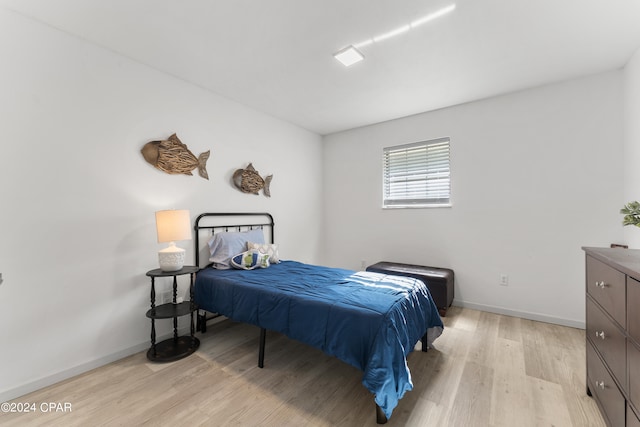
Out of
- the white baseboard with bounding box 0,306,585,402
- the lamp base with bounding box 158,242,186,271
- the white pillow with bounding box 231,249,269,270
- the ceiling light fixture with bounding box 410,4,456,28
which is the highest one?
the ceiling light fixture with bounding box 410,4,456,28

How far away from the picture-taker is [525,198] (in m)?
2.93

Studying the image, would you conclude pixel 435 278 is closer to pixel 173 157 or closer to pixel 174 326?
pixel 174 326

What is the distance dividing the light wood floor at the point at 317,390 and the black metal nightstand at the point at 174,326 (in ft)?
0.28

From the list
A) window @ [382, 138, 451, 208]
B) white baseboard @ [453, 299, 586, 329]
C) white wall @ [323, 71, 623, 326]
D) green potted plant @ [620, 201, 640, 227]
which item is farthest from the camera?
window @ [382, 138, 451, 208]

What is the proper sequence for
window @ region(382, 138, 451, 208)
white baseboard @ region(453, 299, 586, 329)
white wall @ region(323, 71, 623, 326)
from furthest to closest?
window @ region(382, 138, 451, 208) < white baseboard @ region(453, 299, 586, 329) < white wall @ region(323, 71, 623, 326)

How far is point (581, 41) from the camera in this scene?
2.09 meters

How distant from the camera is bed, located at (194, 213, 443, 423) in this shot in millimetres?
1487

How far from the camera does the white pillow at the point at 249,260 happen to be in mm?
2730

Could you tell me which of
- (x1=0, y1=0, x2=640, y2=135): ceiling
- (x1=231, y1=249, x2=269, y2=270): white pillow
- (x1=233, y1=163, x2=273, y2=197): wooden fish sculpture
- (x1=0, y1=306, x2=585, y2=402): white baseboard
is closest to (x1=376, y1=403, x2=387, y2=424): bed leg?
(x1=231, y1=249, x2=269, y2=270): white pillow

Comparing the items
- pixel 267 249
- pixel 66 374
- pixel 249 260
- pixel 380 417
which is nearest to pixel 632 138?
pixel 380 417

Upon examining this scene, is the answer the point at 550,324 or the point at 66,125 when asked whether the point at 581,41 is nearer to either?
the point at 550,324

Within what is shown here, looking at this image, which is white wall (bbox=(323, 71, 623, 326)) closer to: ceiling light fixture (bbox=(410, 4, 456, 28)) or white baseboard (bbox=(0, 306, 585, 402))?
white baseboard (bbox=(0, 306, 585, 402))

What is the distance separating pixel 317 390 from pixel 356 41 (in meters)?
2.60

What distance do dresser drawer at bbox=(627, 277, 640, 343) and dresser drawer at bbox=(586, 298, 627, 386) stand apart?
117 mm
